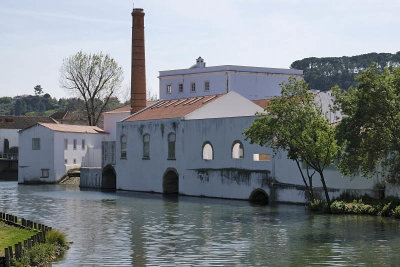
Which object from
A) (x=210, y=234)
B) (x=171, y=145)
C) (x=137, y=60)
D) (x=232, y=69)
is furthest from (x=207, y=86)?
(x=210, y=234)

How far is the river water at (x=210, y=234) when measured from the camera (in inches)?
923

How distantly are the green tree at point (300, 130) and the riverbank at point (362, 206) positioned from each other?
64 centimetres

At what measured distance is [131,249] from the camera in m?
25.5

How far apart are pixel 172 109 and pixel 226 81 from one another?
10.1 metres

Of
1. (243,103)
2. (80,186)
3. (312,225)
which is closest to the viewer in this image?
Answer: (312,225)

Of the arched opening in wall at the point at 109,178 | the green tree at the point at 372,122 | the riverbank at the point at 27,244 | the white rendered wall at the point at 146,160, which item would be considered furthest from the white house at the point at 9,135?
the riverbank at the point at 27,244

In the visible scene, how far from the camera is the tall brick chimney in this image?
63.0 metres

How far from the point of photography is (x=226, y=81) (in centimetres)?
6550

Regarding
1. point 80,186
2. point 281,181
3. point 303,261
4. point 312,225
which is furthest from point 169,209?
point 80,186

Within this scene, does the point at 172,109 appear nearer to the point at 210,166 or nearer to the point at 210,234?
the point at 210,166

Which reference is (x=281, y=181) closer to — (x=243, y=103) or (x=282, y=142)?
(x=282, y=142)

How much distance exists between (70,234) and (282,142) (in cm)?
1366

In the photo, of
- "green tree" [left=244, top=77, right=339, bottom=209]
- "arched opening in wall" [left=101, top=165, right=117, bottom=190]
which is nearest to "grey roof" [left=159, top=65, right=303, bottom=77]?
"arched opening in wall" [left=101, top=165, right=117, bottom=190]

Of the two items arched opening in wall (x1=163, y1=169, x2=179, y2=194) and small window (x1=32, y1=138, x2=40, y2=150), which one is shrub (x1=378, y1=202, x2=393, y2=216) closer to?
arched opening in wall (x1=163, y1=169, x2=179, y2=194)
